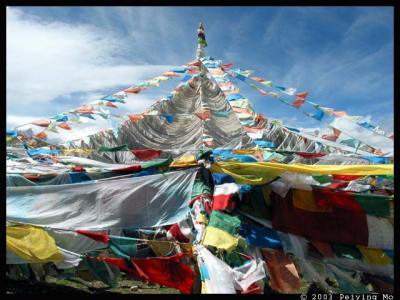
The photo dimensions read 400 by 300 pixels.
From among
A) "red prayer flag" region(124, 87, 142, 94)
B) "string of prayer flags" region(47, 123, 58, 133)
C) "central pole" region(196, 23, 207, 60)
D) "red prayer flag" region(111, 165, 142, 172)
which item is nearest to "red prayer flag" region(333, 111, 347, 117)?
"red prayer flag" region(111, 165, 142, 172)

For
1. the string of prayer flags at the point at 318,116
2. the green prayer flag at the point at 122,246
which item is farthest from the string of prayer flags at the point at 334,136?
the green prayer flag at the point at 122,246

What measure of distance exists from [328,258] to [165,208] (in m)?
2.99

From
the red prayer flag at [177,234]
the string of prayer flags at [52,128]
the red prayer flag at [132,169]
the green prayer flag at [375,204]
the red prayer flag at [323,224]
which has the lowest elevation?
the red prayer flag at [177,234]

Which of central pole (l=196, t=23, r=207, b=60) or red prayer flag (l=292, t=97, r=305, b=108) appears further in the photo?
central pole (l=196, t=23, r=207, b=60)

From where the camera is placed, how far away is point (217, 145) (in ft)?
41.4

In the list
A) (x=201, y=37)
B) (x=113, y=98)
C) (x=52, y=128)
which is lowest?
(x=52, y=128)

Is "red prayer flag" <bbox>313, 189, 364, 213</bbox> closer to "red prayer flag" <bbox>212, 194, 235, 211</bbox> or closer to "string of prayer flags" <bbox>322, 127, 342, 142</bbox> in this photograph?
"red prayer flag" <bbox>212, 194, 235, 211</bbox>

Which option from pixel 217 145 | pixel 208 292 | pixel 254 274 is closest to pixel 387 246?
pixel 254 274

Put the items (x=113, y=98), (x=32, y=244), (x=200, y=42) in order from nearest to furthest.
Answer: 1. (x=32, y=244)
2. (x=113, y=98)
3. (x=200, y=42)

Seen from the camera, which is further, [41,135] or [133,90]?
[133,90]

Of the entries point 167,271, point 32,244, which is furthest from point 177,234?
point 32,244

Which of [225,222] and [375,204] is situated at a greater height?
[375,204]

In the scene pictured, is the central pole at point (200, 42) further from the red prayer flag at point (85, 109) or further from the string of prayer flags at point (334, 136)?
the string of prayer flags at point (334, 136)

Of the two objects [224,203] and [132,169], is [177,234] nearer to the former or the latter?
[224,203]
